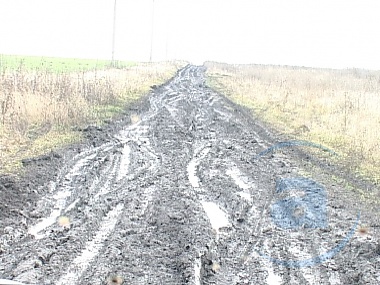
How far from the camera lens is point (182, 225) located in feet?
21.0

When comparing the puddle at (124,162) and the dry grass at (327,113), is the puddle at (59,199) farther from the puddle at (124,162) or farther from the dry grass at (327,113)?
the dry grass at (327,113)

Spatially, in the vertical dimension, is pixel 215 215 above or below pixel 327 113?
below

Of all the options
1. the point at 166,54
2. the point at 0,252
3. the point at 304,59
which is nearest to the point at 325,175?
the point at 0,252

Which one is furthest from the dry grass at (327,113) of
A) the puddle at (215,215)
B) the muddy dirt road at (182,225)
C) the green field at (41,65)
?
the green field at (41,65)

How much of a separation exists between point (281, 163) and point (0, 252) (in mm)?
6482

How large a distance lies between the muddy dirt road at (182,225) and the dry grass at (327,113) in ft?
3.49

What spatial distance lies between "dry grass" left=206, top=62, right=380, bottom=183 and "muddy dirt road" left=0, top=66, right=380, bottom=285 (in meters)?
1.06

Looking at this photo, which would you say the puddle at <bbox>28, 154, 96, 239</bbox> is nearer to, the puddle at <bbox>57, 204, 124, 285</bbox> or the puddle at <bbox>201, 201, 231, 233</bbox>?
the puddle at <bbox>57, 204, 124, 285</bbox>

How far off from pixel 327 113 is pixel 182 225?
11.8m

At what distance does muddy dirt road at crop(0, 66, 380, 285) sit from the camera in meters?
5.15

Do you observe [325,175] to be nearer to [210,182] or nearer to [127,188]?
[210,182]

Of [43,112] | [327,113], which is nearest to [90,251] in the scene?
[43,112]

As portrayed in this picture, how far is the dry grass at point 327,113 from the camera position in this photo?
11609 mm

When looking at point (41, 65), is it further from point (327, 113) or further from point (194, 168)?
point (194, 168)
